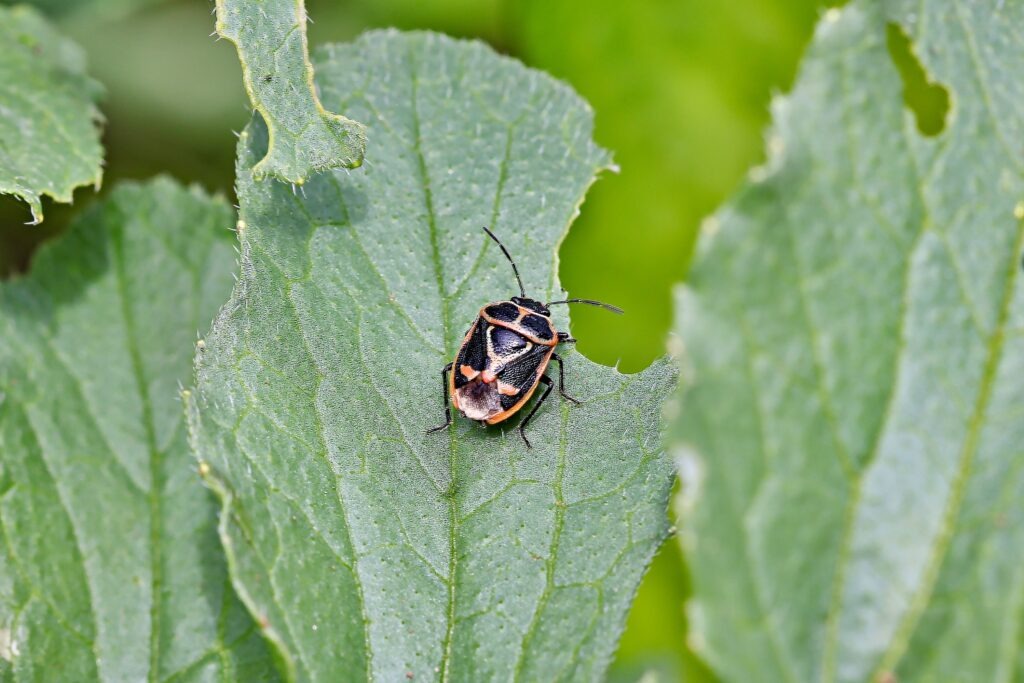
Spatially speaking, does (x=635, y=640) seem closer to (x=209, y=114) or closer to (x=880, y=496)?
(x=880, y=496)

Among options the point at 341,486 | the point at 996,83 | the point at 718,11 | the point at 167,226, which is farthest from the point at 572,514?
the point at 718,11

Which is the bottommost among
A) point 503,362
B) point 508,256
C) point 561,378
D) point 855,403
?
point 855,403

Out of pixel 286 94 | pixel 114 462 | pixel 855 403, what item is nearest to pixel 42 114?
pixel 286 94

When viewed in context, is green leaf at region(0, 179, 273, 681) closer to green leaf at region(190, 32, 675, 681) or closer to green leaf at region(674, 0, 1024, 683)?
green leaf at region(190, 32, 675, 681)

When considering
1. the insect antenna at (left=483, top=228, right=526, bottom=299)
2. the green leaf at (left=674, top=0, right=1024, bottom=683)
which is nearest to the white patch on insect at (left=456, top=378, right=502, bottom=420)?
the insect antenna at (left=483, top=228, right=526, bottom=299)

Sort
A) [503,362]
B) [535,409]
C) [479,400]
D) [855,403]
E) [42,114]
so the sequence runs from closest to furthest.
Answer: [855,403] → [479,400] → [535,409] → [503,362] → [42,114]

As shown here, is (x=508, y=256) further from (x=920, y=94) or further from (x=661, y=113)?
(x=661, y=113)
